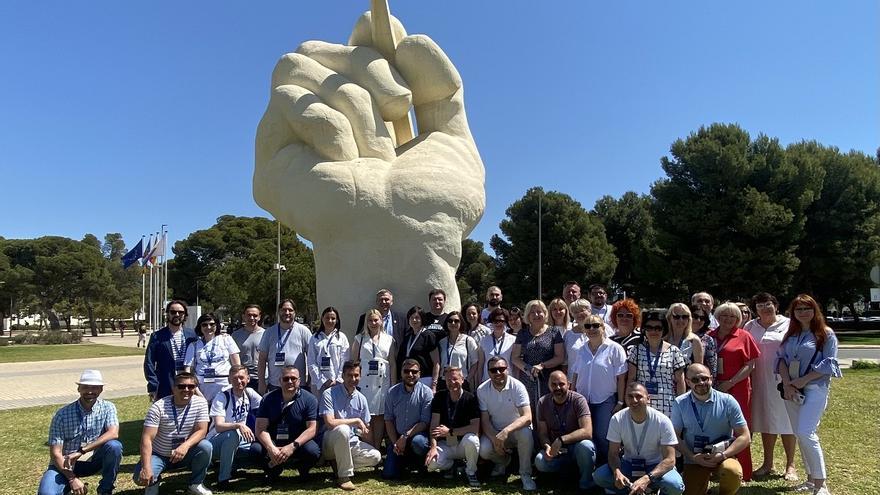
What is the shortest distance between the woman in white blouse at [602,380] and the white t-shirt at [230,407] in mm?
2959

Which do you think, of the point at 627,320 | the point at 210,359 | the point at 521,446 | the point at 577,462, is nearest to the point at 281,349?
the point at 210,359

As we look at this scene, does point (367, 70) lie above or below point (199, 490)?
above

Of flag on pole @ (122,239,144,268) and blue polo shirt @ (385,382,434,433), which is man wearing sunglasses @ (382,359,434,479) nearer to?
blue polo shirt @ (385,382,434,433)

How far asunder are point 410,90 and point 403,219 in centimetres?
214

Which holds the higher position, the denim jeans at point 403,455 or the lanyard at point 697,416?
the lanyard at point 697,416

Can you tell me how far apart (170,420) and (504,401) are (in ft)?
8.99

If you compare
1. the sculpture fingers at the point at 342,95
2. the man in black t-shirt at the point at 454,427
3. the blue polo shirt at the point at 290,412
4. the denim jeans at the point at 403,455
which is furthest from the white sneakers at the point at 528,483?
the sculpture fingers at the point at 342,95

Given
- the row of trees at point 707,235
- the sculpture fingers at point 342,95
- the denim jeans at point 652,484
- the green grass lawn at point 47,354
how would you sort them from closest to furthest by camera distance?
the denim jeans at point 652,484 → the sculpture fingers at point 342,95 → the green grass lawn at point 47,354 → the row of trees at point 707,235

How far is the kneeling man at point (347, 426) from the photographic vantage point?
537cm

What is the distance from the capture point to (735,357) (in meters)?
5.30

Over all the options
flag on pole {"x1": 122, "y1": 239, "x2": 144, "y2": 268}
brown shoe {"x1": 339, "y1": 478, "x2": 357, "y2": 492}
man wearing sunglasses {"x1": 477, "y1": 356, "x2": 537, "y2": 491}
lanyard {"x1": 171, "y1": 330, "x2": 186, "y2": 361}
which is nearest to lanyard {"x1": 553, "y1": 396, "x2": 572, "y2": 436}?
man wearing sunglasses {"x1": 477, "y1": 356, "x2": 537, "y2": 491}

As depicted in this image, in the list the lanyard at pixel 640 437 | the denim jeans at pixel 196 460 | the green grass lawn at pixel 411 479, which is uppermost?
the lanyard at pixel 640 437

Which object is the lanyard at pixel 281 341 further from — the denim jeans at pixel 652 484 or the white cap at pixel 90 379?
the denim jeans at pixel 652 484

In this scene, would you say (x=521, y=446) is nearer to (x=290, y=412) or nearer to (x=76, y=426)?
(x=290, y=412)
